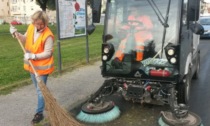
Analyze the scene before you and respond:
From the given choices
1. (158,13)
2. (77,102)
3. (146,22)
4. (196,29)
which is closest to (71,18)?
(77,102)

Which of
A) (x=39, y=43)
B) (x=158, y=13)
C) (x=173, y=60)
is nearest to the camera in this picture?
(x=39, y=43)

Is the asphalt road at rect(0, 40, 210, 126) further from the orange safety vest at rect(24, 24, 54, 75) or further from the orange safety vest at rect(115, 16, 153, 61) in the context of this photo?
the orange safety vest at rect(115, 16, 153, 61)

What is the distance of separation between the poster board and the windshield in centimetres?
314

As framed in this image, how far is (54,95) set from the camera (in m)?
6.63

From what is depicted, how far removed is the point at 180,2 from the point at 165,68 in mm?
1134

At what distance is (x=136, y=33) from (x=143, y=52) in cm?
35

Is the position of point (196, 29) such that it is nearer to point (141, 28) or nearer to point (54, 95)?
point (141, 28)

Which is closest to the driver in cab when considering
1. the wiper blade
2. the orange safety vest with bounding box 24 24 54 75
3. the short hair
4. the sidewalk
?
the wiper blade

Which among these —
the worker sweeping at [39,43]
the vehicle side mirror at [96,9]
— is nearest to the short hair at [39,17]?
the worker sweeping at [39,43]

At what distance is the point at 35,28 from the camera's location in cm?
474

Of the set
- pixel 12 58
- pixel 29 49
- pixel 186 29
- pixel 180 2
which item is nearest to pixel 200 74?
pixel 186 29

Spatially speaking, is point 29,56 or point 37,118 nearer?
point 29,56

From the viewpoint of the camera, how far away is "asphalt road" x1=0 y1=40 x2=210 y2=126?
5.19 meters

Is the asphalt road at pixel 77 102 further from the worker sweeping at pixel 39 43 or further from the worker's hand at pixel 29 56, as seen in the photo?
the worker's hand at pixel 29 56
